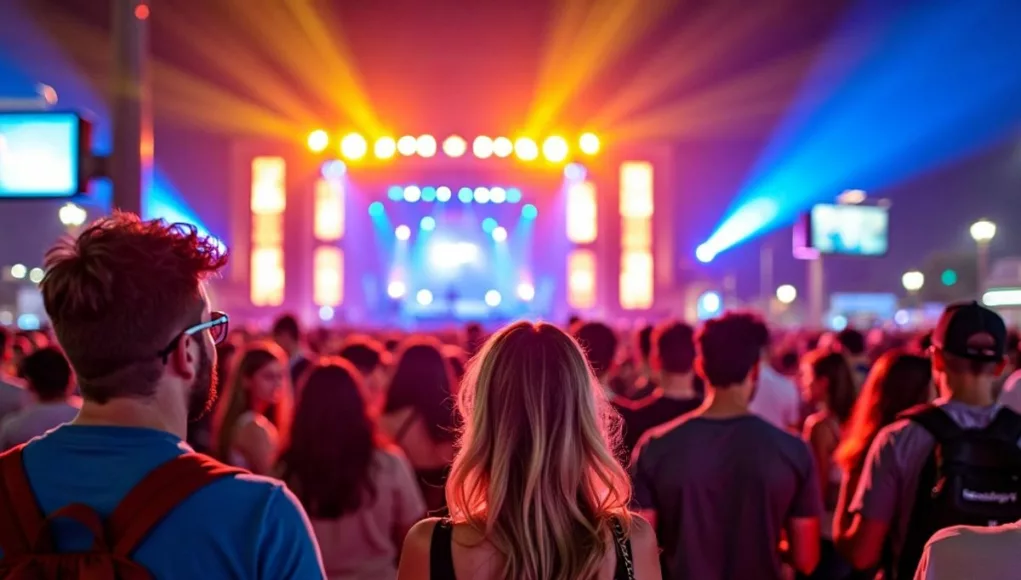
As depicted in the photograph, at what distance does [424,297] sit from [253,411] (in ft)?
115

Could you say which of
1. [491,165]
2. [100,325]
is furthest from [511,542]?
[491,165]

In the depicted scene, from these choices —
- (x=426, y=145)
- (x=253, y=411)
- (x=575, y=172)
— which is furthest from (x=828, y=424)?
(x=575, y=172)

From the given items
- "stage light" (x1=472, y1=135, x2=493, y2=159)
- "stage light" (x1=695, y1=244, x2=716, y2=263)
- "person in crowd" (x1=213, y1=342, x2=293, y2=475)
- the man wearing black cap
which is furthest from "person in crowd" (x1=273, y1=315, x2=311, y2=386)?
"stage light" (x1=695, y1=244, x2=716, y2=263)

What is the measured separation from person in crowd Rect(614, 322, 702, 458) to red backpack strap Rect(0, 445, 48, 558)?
372 cm

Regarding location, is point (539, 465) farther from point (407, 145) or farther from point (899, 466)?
point (407, 145)

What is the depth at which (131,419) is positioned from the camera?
1.95 metres

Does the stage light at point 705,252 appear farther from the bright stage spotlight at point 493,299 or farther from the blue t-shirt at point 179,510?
the blue t-shirt at point 179,510

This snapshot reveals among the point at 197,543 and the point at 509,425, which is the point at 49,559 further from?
the point at 509,425

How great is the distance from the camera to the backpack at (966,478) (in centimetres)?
346

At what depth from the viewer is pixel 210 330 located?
2.10 m

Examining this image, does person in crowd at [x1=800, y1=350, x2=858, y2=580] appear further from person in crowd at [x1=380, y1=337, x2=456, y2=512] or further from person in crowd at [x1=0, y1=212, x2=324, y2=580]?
person in crowd at [x1=0, y1=212, x2=324, y2=580]

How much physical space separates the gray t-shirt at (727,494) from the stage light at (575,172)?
85.7 feet

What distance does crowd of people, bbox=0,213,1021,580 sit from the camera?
187 cm

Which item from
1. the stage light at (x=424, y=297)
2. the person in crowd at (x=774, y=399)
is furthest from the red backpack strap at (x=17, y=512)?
the stage light at (x=424, y=297)
